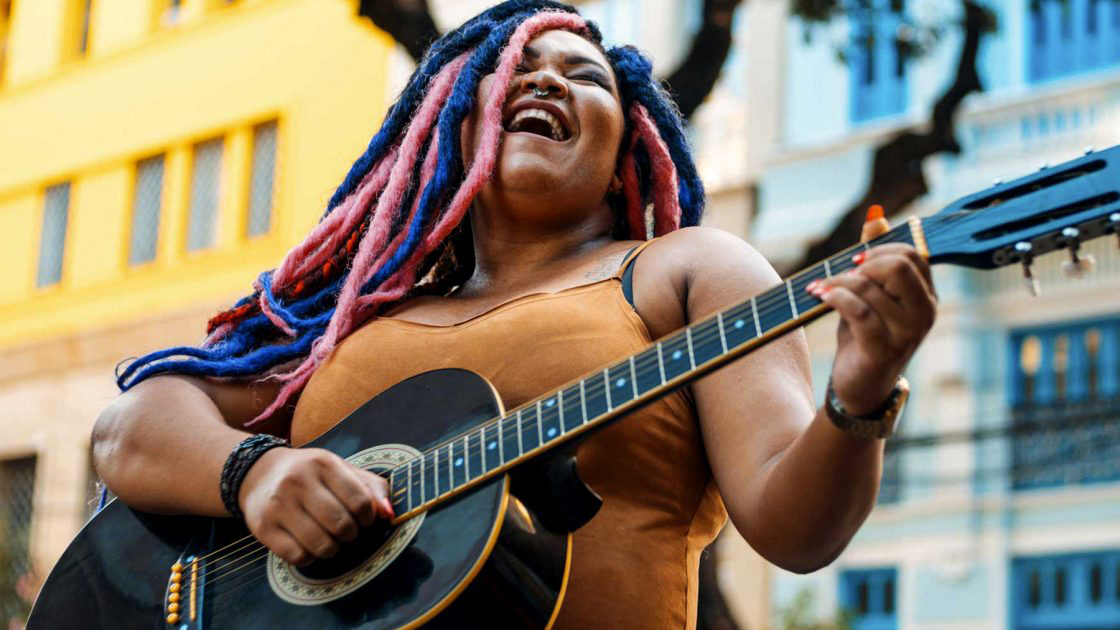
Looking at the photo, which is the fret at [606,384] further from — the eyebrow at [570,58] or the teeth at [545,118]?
the eyebrow at [570,58]

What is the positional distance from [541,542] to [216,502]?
0.59 meters

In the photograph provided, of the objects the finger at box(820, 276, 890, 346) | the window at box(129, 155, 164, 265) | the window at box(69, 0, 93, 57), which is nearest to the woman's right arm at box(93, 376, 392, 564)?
the finger at box(820, 276, 890, 346)

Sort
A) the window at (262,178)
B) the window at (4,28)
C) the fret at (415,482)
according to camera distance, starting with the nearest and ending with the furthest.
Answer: the fret at (415,482)
the window at (262,178)
the window at (4,28)

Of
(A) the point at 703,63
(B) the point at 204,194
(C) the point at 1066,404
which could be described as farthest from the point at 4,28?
(A) the point at 703,63

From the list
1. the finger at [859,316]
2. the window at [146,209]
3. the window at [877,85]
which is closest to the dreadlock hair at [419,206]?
the finger at [859,316]

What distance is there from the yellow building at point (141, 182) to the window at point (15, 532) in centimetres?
3

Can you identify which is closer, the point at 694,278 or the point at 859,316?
the point at 859,316

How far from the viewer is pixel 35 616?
2.53 m

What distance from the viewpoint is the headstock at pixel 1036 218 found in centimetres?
185

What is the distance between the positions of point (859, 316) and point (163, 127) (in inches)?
638

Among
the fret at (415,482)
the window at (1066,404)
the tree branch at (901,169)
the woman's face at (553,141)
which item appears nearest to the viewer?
the fret at (415,482)

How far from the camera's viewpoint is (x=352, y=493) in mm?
2164

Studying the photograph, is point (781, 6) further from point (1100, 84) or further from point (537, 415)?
point (537, 415)

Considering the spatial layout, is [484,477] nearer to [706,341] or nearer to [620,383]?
[620,383]
